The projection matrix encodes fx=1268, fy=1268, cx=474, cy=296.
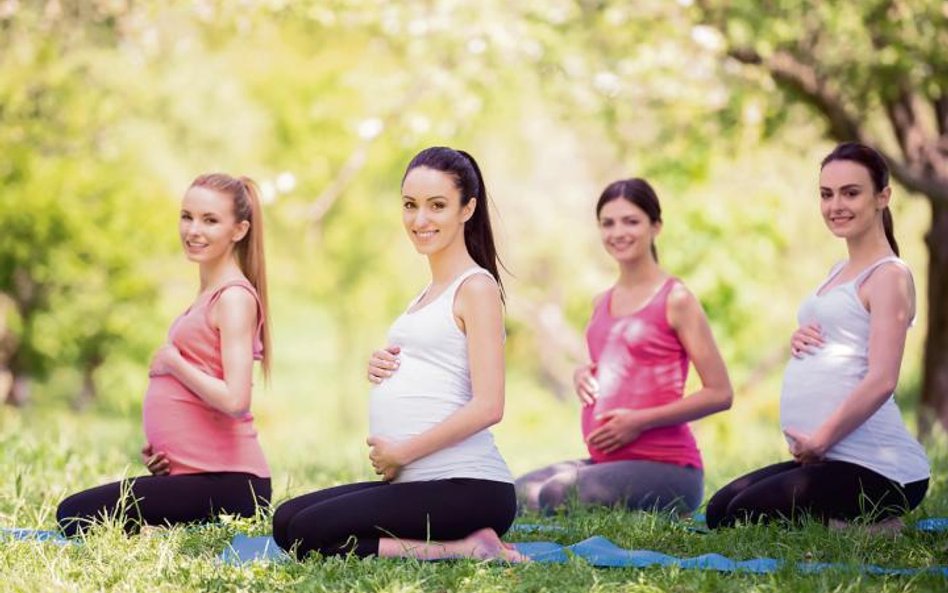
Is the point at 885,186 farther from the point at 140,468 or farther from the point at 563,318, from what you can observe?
the point at 563,318

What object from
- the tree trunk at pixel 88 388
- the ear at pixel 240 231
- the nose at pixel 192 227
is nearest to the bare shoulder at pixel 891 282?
the ear at pixel 240 231

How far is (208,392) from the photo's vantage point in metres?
4.59

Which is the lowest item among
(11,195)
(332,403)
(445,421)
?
(332,403)

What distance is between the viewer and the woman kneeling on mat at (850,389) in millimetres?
4580

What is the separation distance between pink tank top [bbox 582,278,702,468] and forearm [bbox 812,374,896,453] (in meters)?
1.16

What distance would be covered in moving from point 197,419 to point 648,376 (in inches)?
79.9

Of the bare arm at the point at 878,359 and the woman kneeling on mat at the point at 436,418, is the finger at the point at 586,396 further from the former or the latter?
the woman kneeling on mat at the point at 436,418

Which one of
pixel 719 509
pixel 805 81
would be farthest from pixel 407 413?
pixel 805 81

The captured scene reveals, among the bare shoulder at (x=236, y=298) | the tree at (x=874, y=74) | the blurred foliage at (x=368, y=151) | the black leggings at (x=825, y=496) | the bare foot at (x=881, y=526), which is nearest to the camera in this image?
the bare foot at (x=881, y=526)

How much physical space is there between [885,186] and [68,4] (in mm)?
9505

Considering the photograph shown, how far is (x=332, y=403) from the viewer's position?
89.9ft

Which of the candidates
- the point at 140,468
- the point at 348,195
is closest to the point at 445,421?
the point at 140,468

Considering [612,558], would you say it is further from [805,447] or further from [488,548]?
[805,447]

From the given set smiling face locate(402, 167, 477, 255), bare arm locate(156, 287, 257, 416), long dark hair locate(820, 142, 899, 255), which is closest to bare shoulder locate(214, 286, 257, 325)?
bare arm locate(156, 287, 257, 416)
